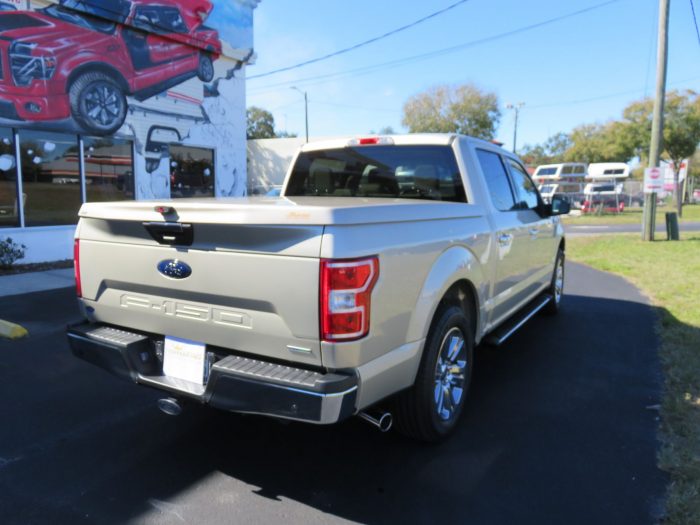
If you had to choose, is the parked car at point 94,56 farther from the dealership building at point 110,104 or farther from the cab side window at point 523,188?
the cab side window at point 523,188

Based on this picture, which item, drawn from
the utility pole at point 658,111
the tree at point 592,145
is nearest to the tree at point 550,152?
the tree at point 592,145

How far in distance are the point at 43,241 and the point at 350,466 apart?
922cm

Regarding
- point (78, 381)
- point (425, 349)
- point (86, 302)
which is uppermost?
point (86, 302)

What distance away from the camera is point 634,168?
62594mm

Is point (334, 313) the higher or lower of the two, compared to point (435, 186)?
lower

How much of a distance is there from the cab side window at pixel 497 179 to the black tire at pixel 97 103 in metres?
8.98

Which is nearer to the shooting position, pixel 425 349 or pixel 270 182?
pixel 425 349

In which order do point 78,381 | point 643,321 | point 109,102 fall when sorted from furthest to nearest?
point 109,102 < point 643,321 < point 78,381

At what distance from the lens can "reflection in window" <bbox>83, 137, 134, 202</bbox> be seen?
10.8 m

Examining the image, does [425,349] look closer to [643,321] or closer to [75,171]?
[643,321]

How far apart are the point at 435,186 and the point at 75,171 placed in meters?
9.19

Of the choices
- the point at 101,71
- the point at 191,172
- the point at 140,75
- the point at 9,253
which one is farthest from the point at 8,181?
the point at 191,172

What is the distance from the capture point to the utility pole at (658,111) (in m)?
13.2

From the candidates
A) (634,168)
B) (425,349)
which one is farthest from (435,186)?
(634,168)
